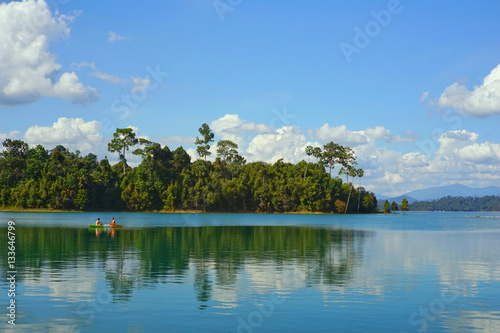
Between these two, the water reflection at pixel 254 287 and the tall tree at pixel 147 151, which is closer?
the water reflection at pixel 254 287

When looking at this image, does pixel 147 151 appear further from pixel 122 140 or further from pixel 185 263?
pixel 185 263

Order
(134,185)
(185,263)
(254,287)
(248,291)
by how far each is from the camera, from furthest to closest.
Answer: (134,185) → (185,263) → (254,287) → (248,291)

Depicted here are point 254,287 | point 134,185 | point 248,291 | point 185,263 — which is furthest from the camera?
point 134,185

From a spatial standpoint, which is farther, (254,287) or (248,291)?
(254,287)

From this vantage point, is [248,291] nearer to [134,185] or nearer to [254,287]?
[254,287]

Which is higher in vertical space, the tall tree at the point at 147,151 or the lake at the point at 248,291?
the tall tree at the point at 147,151

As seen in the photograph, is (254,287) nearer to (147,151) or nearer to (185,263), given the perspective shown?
(185,263)

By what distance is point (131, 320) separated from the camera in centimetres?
2003

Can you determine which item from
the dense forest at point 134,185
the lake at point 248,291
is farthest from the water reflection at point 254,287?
the dense forest at point 134,185

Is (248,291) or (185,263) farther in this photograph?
(185,263)

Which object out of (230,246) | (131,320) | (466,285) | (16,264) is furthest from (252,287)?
(230,246)

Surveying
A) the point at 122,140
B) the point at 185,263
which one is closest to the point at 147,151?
the point at 122,140

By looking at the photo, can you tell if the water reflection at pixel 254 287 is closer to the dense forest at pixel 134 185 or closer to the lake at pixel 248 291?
the lake at pixel 248 291

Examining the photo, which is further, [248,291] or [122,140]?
[122,140]
